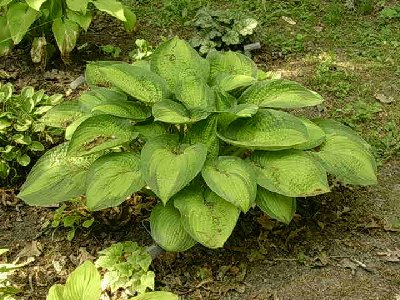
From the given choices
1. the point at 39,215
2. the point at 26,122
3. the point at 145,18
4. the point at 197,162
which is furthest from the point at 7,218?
the point at 145,18

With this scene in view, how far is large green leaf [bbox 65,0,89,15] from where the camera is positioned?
428 cm

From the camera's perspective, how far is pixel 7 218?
343 centimetres

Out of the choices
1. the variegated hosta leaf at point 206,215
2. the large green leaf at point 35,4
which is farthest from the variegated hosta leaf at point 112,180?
the large green leaf at point 35,4

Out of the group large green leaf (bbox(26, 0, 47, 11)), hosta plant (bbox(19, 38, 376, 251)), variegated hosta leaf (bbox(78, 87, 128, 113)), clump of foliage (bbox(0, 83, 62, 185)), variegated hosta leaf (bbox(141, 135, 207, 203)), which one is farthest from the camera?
large green leaf (bbox(26, 0, 47, 11))

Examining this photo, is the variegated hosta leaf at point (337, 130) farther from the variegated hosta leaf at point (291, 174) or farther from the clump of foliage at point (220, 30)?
the clump of foliage at point (220, 30)

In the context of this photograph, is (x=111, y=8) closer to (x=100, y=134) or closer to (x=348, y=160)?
(x=100, y=134)

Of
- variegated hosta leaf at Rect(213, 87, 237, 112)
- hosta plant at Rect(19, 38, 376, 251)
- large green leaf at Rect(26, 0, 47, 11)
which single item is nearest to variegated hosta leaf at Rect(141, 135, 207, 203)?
hosta plant at Rect(19, 38, 376, 251)

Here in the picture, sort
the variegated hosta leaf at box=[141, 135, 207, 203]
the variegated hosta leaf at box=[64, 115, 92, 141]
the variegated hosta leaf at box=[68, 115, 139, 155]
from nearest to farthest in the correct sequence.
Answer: the variegated hosta leaf at box=[141, 135, 207, 203]
the variegated hosta leaf at box=[68, 115, 139, 155]
the variegated hosta leaf at box=[64, 115, 92, 141]

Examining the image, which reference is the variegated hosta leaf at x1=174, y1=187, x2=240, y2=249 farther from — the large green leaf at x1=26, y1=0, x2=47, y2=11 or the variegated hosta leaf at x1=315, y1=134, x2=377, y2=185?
the large green leaf at x1=26, y1=0, x2=47, y2=11

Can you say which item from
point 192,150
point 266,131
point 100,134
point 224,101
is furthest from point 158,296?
point 224,101

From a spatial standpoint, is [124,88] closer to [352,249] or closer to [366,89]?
[352,249]

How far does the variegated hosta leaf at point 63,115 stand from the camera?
127 inches

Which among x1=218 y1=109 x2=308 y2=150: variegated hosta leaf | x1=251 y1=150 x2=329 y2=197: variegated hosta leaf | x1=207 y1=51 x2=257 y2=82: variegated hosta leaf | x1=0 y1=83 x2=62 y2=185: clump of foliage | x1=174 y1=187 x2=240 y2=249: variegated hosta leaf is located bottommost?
x1=0 y1=83 x2=62 y2=185: clump of foliage

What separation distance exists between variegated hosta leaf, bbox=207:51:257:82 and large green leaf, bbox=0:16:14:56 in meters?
1.82
